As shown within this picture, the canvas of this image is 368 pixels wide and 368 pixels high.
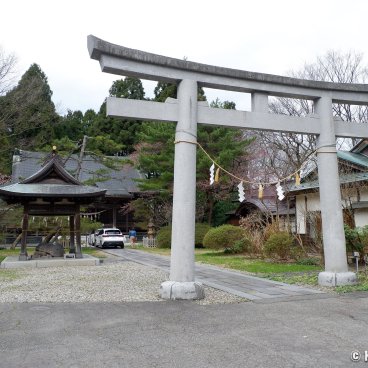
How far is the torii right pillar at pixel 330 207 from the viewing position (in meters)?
8.76

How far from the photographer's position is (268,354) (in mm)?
4258

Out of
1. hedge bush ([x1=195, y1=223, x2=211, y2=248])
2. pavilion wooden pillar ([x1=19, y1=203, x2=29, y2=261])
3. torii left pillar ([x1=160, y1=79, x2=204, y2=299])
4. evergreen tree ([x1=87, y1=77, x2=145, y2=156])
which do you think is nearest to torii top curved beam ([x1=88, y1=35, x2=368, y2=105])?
torii left pillar ([x1=160, y1=79, x2=204, y2=299])

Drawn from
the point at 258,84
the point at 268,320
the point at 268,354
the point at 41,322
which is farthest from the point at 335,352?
the point at 258,84

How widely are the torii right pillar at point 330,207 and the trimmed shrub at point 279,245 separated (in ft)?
20.2

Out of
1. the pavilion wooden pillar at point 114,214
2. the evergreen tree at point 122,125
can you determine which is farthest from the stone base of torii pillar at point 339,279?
the evergreen tree at point 122,125

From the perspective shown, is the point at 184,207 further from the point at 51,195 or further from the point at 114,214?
the point at 114,214

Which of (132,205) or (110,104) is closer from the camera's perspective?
(110,104)

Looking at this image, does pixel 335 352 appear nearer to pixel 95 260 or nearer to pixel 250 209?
pixel 95 260

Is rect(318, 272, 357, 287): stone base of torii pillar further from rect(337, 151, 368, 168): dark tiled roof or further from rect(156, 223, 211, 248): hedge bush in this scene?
rect(156, 223, 211, 248): hedge bush

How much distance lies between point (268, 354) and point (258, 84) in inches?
240

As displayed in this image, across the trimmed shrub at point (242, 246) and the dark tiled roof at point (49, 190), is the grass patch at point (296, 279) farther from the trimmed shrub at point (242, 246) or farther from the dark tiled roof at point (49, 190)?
the dark tiled roof at point (49, 190)

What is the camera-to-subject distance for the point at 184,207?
7605mm

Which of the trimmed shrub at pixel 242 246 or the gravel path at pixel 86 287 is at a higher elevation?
the trimmed shrub at pixel 242 246

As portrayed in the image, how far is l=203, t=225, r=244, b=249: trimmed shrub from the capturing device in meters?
18.7
